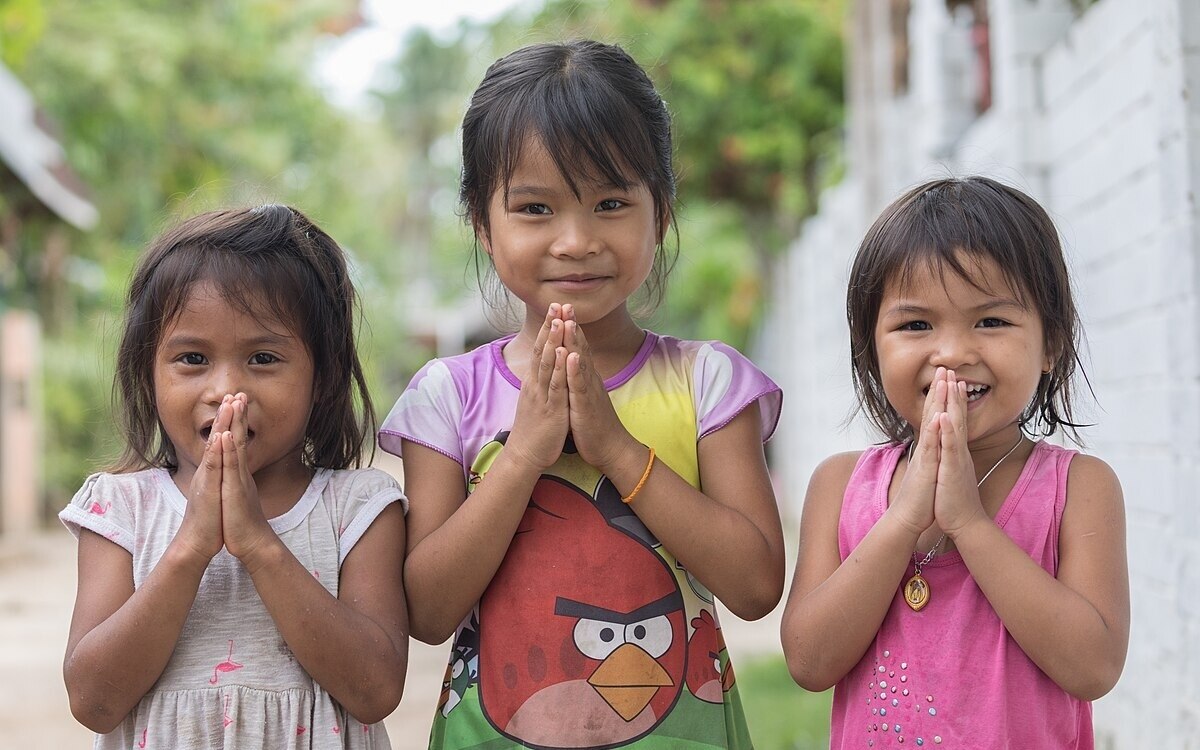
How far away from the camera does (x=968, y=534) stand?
1.96m

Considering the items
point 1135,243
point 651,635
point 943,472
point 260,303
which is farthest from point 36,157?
point 943,472

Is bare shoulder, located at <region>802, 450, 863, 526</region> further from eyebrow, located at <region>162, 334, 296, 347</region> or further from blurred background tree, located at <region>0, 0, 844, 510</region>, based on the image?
blurred background tree, located at <region>0, 0, 844, 510</region>

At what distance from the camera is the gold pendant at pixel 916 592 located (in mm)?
2059

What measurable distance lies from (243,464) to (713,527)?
743 millimetres

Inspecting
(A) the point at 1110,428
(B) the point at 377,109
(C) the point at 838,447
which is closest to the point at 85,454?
(C) the point at 838,447

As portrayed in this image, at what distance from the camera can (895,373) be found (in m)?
2.10

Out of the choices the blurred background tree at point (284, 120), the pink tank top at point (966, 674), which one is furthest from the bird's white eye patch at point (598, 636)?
the blurred background tree at point (284, 120)

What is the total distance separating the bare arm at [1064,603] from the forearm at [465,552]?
69 centimetres

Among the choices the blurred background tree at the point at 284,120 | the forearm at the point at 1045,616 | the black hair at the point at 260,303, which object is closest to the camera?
the forearm at the point at 1045,616

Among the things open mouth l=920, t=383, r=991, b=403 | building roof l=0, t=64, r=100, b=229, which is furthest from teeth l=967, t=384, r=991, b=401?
building roof l=0, t=64, r=100, b=229

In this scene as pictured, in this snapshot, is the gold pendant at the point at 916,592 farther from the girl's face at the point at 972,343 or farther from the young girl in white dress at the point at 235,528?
the young girl in white dress at the point at 235,528

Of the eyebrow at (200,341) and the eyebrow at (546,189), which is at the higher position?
the eyebrow at (546,189)

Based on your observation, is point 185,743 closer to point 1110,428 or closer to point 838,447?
point 1110,428

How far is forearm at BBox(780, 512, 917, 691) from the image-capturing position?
2.00 metres
